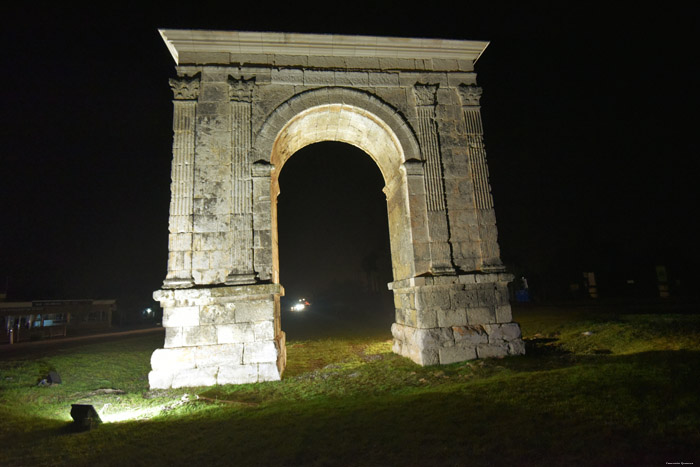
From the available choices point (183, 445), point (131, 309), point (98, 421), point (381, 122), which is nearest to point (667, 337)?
point (381, 122)

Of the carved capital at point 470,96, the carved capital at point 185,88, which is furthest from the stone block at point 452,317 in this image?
the carved capital at point 185,88

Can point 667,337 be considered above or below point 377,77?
below

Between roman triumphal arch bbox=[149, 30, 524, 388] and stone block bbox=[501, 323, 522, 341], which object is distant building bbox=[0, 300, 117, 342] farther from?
stone block bbox=[501, 323, 522, 341]

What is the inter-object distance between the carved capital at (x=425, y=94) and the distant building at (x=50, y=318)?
22870 mm

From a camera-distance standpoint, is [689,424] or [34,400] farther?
[34,400]

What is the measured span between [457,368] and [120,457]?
528 centimetres

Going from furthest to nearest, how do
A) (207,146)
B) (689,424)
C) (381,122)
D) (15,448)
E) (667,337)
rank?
1. (381,122)
2. (207,146)
3. (667,337)
4. (15,448)
5. (689,424)

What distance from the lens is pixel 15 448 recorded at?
13.8 feet

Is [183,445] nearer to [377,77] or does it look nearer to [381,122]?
[381,122]

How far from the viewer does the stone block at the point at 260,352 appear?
6922 millimetres

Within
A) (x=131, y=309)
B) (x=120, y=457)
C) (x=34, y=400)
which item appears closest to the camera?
(x=120, y=457)

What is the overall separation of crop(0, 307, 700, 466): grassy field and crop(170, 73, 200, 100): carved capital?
5941 mm

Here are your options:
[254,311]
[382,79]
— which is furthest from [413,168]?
[254,311]

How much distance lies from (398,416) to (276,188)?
623 cm
